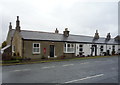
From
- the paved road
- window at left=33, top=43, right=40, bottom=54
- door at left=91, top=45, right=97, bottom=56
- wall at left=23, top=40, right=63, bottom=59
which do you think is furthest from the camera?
door at left=91, top=45, right=97, bottom=56

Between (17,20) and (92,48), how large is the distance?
18669mm

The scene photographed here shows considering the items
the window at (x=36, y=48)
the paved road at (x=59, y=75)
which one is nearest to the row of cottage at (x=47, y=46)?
the window at (x=36, y=48)

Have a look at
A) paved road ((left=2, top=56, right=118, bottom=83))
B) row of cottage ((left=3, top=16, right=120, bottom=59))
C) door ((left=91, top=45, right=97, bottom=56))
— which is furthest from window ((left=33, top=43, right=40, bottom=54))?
door ((left=91, top=45, right=97, bottom=56))

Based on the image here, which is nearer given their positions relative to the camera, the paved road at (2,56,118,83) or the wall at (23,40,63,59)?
the paved road at (2,56,118,83)

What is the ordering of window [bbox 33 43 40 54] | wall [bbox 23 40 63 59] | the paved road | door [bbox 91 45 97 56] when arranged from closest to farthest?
the paved road → wall [bbox 23 40 63 59] → window [bbox 33 43 40 54] → door [bbox 91 45 97 56]

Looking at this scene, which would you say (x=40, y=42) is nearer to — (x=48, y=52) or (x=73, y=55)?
(x=48, y=52)

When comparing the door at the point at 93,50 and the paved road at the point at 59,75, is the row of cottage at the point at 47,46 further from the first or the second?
the paved road at the point at 59,75

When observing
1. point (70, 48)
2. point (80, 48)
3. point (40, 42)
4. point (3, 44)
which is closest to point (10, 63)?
point (40, 42)

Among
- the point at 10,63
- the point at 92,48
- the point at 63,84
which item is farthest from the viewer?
the point at 92,48

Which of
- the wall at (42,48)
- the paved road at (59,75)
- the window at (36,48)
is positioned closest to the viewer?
the paved road at (59,75)

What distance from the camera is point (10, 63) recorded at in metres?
16.4

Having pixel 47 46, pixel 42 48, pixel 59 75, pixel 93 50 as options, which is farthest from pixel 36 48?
pixel 93 50

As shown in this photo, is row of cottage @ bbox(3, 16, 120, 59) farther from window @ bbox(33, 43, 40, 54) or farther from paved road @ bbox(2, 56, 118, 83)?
paved road @ bbox(2, 56, 118, 83)

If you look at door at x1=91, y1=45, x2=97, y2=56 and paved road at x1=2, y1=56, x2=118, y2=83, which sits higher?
door at x1=91, y1=45, x2=97, y2=56
